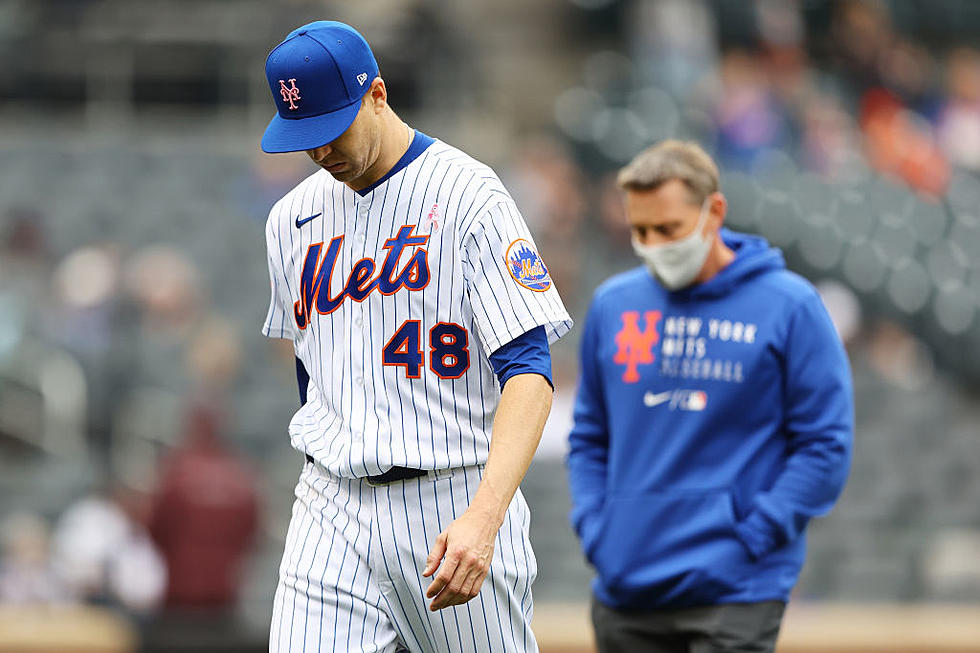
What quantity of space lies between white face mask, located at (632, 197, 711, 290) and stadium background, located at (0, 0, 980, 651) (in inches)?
113

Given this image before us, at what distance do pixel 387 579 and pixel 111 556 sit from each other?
5.32 metres

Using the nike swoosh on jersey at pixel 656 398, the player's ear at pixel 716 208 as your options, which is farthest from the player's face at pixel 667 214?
the nike swoosh on jersey at pixel 656 398

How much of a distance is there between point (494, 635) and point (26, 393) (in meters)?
7.26

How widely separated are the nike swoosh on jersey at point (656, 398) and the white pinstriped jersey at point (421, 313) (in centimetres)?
106

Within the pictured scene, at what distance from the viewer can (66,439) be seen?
10.1m

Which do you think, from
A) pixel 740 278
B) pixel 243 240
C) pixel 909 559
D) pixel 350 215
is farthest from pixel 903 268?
pixel 350 215

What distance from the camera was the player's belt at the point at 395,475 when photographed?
346 cm

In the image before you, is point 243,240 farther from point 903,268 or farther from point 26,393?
point 903,268

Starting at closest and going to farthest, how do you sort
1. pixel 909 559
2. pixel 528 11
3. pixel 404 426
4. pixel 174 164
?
pixel 404 426, pixel 909 559, pixel 174 164, pixel 528 11

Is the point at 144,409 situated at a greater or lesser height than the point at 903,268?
lesser

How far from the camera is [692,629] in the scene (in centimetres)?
438

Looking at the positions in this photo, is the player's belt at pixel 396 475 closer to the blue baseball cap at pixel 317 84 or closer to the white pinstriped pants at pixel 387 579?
the white pinstriped pants at pixel 387 579

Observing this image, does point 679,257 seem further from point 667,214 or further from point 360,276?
point 360,276

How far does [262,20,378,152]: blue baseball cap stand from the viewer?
334 centimetres
